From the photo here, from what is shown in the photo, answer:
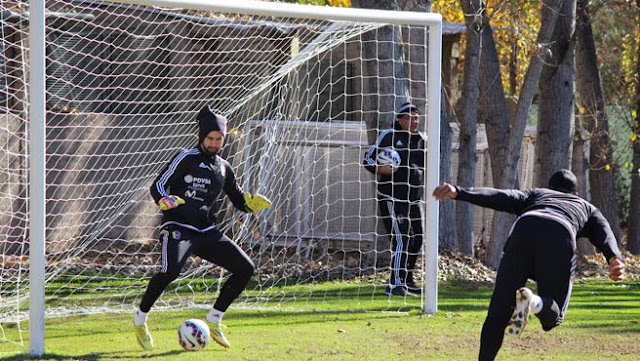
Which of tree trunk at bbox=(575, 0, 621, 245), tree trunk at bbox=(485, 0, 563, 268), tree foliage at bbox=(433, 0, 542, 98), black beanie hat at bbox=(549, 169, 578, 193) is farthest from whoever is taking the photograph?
tree trunk at bbox=(575, 0, 621, 245)

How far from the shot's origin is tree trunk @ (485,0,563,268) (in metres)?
14.0

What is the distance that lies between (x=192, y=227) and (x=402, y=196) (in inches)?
143

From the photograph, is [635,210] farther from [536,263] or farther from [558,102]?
[536,263]

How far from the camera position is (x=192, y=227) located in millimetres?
7566

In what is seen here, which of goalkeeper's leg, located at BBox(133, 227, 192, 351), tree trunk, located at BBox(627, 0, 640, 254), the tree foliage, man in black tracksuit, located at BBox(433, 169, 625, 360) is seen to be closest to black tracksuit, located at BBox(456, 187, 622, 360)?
man in black tracksuit, located at BBox(433, 169, 625, 360)

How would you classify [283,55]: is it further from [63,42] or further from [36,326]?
[36,326]

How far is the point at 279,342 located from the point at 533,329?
2528mm

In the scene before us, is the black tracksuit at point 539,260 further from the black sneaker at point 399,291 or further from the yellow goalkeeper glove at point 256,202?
the black sneaker at point 399,291

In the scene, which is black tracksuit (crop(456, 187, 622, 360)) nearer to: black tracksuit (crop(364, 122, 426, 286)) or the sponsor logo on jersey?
the sponsor logo on jersey

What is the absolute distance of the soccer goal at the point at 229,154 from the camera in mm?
9867

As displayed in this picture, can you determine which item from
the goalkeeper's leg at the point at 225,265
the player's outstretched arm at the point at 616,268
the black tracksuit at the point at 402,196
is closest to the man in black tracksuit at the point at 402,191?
the black tracksuit at the point at 402,196

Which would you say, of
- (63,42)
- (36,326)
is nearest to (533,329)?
(36,326)

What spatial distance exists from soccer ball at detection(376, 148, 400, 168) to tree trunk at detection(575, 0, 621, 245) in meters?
8.56

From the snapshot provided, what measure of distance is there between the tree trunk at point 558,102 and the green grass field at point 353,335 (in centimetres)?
515
